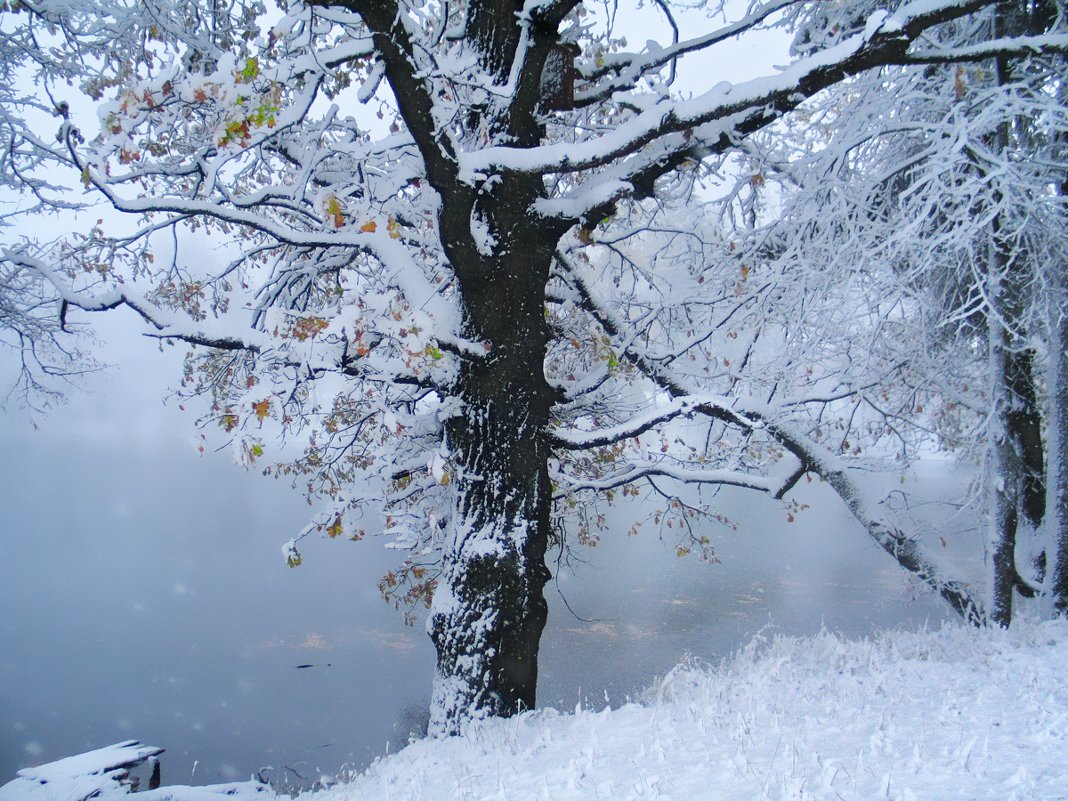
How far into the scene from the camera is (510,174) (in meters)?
5.32

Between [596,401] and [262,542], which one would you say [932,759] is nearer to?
[596,401]

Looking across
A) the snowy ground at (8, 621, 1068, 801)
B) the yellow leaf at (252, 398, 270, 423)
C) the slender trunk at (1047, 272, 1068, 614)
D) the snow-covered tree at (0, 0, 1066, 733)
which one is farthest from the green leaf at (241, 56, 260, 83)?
the slender trunk at (1047, 272, 1068, 614)

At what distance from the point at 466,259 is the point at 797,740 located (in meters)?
4.06

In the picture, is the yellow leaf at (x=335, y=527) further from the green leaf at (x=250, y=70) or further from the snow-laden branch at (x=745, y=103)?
the green leaf at (x=250, y=70)

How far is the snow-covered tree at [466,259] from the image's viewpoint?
4629 mm

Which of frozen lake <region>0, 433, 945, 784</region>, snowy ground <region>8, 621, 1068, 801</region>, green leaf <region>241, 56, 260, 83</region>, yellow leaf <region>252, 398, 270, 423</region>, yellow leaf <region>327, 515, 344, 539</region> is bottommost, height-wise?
frozen lake <region>0, 433, 945, 784</region>

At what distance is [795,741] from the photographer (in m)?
3.84

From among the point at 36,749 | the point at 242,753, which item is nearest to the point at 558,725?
the point at 242,753

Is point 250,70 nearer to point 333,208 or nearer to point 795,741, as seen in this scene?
point 333,208

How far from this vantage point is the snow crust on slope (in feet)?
10.7

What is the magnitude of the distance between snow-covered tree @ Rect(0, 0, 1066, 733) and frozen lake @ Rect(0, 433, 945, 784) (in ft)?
7.42

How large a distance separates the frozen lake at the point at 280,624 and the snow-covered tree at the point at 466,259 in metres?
2.26

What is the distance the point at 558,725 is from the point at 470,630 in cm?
102

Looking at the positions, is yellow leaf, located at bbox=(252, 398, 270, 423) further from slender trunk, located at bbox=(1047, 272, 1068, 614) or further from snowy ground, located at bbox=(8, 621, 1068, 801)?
slender trunk, located at bbox=(1047, 272, 1068, 614)
